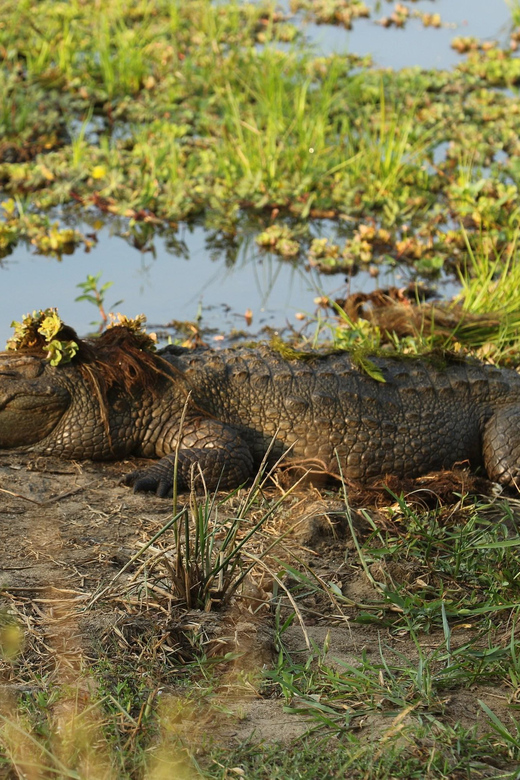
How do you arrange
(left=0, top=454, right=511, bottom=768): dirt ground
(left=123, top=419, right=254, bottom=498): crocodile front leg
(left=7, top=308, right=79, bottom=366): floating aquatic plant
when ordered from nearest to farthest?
(left=0, top=454, right=511, bottom=768): dirt ground → (left=123, top=419, right=254, bottom=498): crocodile front leg → (left=7, top=308, right=79, bottom=366): floating aquatic plant

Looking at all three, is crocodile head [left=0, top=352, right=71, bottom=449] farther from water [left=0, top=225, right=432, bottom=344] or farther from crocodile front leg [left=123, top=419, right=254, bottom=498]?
water [left=0, top=225, right=432, bottom=344]

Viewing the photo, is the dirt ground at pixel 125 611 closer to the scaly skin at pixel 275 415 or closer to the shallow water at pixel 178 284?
the scaly skin at pixel 275 415

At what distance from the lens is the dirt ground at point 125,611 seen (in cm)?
312

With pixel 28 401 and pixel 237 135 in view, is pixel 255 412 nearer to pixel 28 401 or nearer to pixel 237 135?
pixel 28 401

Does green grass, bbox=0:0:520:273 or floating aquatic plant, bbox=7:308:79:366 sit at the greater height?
green grass, bbox=0:0:520:273

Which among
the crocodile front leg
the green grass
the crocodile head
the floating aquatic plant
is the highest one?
the green grass

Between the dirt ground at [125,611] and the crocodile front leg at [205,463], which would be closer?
the dirt ground at [125,611]

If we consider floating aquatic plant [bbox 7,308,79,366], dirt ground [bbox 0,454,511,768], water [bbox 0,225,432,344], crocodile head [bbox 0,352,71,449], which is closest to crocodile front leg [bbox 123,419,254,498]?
dirt ground [bbox 0,454,511,768]

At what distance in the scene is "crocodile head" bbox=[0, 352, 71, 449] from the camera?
5.23 m

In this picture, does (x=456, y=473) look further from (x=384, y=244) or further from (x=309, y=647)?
(x=384, y=244)

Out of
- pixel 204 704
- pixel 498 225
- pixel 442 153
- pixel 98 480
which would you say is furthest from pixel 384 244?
pixel 204 704

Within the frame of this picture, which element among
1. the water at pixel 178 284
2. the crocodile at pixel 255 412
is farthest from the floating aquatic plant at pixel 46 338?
the water at pixel 178 284

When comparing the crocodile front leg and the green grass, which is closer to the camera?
the crocodile front leg

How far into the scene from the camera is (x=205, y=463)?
5.11m
